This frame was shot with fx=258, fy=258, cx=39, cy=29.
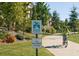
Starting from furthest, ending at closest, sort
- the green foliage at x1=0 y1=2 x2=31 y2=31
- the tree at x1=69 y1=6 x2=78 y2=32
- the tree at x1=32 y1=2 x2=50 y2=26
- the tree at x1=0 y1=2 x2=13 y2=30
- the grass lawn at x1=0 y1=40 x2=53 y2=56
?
the tree at x1=69 y1=6 x2=78 y2=32, the tree at x1=32 y1=2 x2=50 y2=26, the green foliage at x1=0 y1=2 x2=31 y2=31, the tree at x1=0 y1=2 x2=13 y2=30, the grass lawn at x1=0 y1=40 x2=53 y2=56

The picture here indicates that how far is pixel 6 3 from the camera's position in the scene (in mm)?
19359

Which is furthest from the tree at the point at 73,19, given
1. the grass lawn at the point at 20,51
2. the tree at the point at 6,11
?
the grass lawn at the point at 20,51

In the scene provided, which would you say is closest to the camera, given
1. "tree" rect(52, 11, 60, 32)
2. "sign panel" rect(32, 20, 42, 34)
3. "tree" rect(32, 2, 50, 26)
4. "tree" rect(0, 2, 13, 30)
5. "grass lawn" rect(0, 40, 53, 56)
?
"sign panel" rect(32, 20, 42, 34)

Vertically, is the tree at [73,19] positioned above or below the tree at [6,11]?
below

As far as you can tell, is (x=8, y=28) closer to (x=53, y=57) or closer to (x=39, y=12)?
(x=39, y=12)

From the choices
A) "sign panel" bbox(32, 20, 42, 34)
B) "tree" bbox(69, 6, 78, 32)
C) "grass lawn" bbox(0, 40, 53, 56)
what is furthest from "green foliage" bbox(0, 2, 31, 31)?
"tree" bbox(69, 6, 78, 32)

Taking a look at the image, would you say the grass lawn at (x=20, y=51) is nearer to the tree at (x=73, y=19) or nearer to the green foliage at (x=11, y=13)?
the green foliage at (x=11, y=13)

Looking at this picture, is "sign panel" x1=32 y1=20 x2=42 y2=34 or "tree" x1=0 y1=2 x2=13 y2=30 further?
"tree" x1=0 y1=2 x2=13 y2=30

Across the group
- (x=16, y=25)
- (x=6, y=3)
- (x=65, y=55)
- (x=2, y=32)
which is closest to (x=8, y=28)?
(x=16, y=25)

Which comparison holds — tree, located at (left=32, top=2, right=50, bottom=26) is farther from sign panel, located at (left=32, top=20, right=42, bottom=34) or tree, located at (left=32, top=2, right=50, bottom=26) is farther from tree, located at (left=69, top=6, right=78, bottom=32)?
sign panel, located at (left=32, top=20, right=42, bottom=34)

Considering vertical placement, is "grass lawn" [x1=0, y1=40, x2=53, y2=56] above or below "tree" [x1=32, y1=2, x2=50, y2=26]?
below

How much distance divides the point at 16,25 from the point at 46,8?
4.90 meters

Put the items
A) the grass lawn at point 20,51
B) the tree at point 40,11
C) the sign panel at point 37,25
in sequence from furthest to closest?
1. the tree at point 40,11
2. the grass lawn at point 20,51
3. the sign panel at point 37,25

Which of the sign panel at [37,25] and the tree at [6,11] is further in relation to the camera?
the tree at [6,11]
